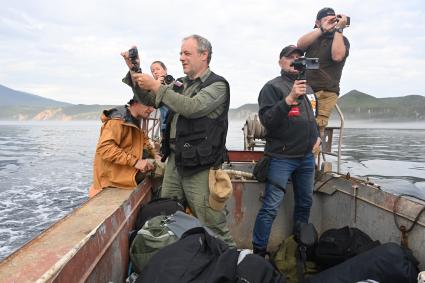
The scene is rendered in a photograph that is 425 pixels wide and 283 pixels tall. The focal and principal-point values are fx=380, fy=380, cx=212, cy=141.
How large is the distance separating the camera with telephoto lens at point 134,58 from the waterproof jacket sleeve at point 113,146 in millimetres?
584

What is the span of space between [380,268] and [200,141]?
4.98ft

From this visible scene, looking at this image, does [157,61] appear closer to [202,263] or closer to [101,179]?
[101,179]

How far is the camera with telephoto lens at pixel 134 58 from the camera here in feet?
9.44

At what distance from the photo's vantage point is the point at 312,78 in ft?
15.4

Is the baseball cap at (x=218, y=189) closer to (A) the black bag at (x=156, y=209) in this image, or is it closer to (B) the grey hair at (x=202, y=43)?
(A) the black bag at (x=156, y=209)

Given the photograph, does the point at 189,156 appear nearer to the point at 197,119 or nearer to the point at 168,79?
the point at 197,119

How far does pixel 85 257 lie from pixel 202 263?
0.57m

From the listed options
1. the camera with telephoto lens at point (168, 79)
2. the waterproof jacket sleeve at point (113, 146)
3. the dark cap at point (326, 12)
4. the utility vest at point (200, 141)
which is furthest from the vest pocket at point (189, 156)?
the dark cap at point (326, 12)

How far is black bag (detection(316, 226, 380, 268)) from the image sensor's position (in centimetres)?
315

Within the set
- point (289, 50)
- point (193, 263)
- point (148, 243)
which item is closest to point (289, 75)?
point (289, 50)

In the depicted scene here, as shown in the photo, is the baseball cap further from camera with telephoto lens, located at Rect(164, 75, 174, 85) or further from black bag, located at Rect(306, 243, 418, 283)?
camera with telephoto lens, located at Rect(164, 75, 174, 85)

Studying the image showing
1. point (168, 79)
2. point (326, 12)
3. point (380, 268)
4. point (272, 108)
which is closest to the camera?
point (380, 268)

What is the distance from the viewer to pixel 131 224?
113 inches

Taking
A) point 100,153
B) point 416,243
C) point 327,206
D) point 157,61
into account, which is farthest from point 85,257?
point 157,61
